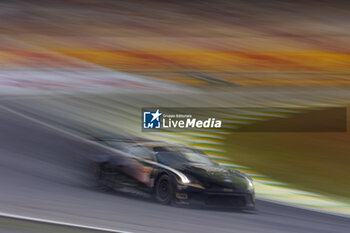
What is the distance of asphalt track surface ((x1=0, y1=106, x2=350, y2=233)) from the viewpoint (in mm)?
4613

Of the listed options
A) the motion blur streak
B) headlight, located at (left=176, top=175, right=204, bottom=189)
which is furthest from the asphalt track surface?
headlight, located at (left=176, top=175, right=204, bottom=189)

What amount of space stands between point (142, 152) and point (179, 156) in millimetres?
447

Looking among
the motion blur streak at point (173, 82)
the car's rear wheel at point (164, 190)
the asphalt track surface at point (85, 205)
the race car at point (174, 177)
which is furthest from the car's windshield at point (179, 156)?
the asphalt track surface at point (85, 205)

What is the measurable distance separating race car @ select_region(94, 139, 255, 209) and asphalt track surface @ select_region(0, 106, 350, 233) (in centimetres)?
12

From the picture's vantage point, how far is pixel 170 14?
7648mm

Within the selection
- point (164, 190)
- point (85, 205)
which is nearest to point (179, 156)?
point (164, 190)

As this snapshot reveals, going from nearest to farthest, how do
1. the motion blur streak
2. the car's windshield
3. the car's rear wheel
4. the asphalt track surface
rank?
the asphalt track surface, the car's rear wheel, the car's windshield, the motion blur streak

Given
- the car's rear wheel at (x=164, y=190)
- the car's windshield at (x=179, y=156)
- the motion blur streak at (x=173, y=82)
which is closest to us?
the car's rear wheel at (x=164, y=190)

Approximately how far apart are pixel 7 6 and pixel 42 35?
0.98 meters

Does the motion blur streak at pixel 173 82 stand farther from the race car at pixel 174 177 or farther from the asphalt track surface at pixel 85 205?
the race car at pixel 174 177

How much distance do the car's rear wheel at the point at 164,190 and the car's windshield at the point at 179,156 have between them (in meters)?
0.23

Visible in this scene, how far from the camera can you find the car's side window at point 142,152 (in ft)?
17.1

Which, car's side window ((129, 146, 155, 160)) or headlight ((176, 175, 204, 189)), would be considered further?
car's side window ((129, 146, 155, 160))

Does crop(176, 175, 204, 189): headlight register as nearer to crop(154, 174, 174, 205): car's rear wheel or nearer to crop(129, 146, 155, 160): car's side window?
crop(154, 174, 174, 205): car's rear wheel
